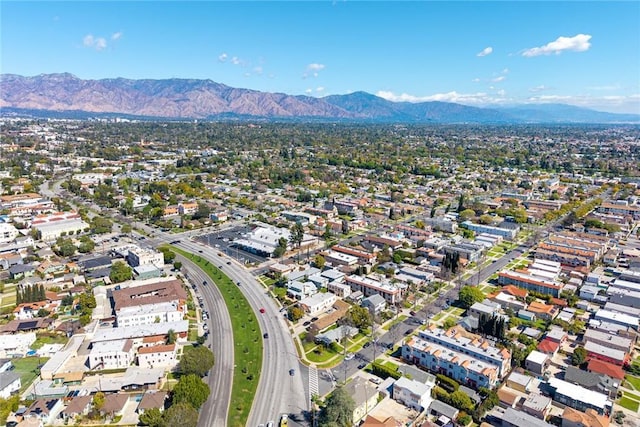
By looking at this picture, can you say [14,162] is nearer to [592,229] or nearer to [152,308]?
[152,308]

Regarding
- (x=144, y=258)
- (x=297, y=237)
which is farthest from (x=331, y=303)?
(x=144, y=258)

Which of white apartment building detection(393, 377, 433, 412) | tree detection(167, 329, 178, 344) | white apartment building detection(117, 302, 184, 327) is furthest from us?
white apartment building detection(117, 302, 184, 327)

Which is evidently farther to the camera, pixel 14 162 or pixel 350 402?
pixel 14 162

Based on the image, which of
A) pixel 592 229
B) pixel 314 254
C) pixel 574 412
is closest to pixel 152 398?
pixel 574 412

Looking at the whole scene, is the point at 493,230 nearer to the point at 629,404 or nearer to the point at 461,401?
the point at 629,404

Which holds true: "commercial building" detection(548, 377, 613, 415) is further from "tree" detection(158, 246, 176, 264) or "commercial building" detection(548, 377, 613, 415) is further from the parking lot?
"tree" detection(158, 246, 176, 264)

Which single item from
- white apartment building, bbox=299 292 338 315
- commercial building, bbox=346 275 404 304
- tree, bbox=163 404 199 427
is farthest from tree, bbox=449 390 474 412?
white apartment building, bbox=299 292 338 315

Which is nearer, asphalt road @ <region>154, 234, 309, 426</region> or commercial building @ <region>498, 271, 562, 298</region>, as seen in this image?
asphalt road @ <region>154, 234, 309, 426</region>

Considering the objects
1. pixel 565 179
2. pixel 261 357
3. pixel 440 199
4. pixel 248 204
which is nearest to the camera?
pixel 261 357
